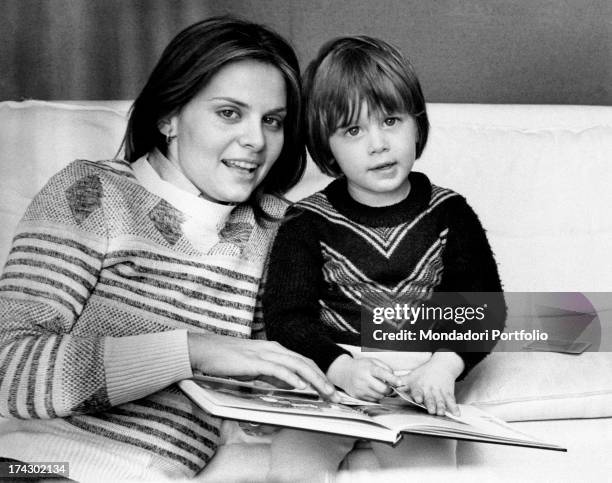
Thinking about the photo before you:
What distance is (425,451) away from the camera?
2.96ft

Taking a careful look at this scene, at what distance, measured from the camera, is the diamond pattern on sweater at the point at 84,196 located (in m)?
0.93

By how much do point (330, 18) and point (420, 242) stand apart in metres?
0.81

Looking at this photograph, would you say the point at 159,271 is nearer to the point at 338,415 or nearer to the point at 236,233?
the point at 236,233

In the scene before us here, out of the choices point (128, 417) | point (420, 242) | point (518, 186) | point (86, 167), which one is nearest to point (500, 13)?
point (518, 186)

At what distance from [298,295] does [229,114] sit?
257mm

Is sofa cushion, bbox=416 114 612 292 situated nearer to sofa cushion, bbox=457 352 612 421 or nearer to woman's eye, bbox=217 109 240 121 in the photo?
sofa cushion, bbox=457 352 612 421

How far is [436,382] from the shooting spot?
941mm

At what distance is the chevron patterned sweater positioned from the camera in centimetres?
106

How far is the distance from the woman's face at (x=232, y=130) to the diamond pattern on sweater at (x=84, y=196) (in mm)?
138

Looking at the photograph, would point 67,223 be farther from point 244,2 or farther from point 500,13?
point 500,13

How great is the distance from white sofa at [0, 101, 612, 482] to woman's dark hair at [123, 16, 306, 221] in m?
0.30

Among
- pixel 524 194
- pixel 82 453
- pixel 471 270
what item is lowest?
pixel 82 453

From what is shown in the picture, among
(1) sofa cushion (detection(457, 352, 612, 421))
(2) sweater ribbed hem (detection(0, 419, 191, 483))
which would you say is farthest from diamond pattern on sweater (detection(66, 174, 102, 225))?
(1) sofa cushion (detection(457, 352, 612, 421))

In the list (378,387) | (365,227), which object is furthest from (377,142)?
(378,387)
